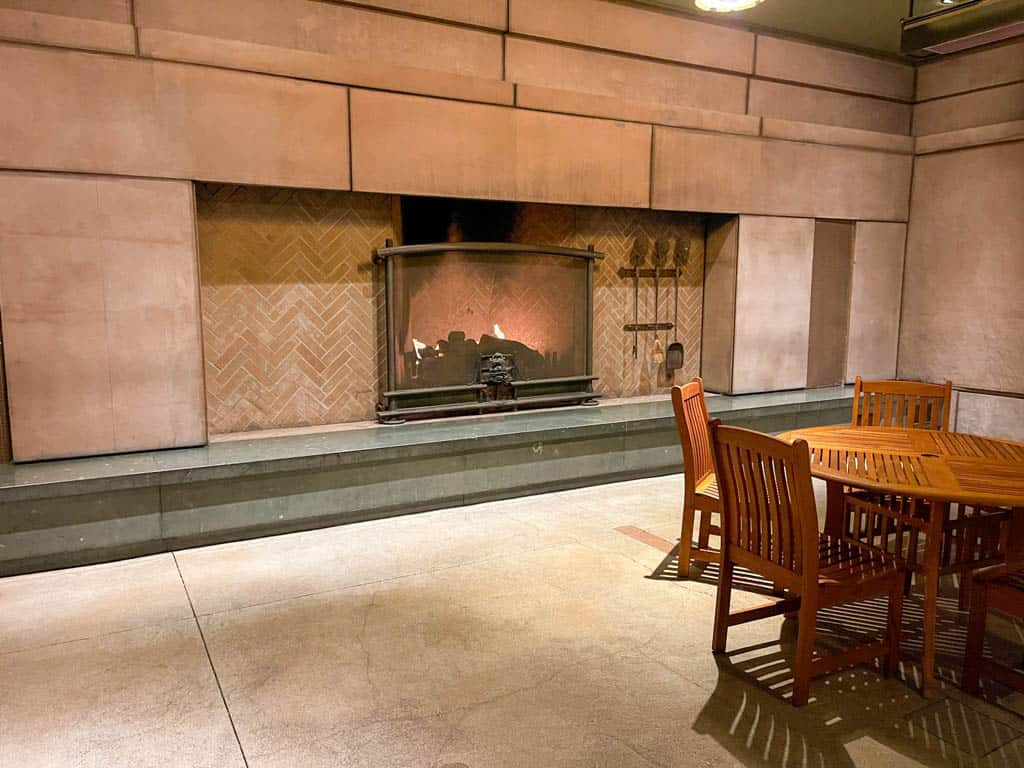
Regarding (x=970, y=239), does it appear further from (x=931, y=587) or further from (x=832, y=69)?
(x=931, y=587)

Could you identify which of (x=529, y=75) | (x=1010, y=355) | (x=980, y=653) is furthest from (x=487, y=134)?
(x=1010, y=355)

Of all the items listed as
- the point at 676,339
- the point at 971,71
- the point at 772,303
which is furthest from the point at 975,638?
the point at 971,71

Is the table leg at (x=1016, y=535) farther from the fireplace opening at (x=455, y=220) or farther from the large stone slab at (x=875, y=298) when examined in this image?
the large stone slab at (x=875, y=298)

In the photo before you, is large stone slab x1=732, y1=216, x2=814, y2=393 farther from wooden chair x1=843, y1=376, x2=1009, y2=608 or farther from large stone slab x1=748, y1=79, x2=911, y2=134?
wooden chair x1=843, y1=376, x2=1009, y2=608

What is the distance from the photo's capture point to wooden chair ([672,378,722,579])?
3.47 m

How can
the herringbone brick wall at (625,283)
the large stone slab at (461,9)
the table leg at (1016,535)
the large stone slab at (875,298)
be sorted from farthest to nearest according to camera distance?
the large stone slab at (875,298) < the herringbone brick wall at (625,283) < the large stone slab at (461,9) < the table leg at (1016,535)

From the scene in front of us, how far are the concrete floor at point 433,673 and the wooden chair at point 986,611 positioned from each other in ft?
0.28

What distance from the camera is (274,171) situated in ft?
14.6

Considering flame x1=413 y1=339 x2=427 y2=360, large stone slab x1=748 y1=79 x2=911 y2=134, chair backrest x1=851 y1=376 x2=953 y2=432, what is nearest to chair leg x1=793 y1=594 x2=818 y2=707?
chair backrest x1=851 y1=376 x2=953 y2=432

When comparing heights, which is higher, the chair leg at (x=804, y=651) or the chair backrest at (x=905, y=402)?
the chair backrest at (x=905, y=402)

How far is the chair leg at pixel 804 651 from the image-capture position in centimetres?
251

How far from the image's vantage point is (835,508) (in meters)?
3.65

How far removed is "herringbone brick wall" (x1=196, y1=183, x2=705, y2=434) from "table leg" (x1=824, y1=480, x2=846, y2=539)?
2956 millimetres

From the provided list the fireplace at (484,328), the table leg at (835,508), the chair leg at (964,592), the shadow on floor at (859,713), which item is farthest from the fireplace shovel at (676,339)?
the shadow on floor at (859,713)
